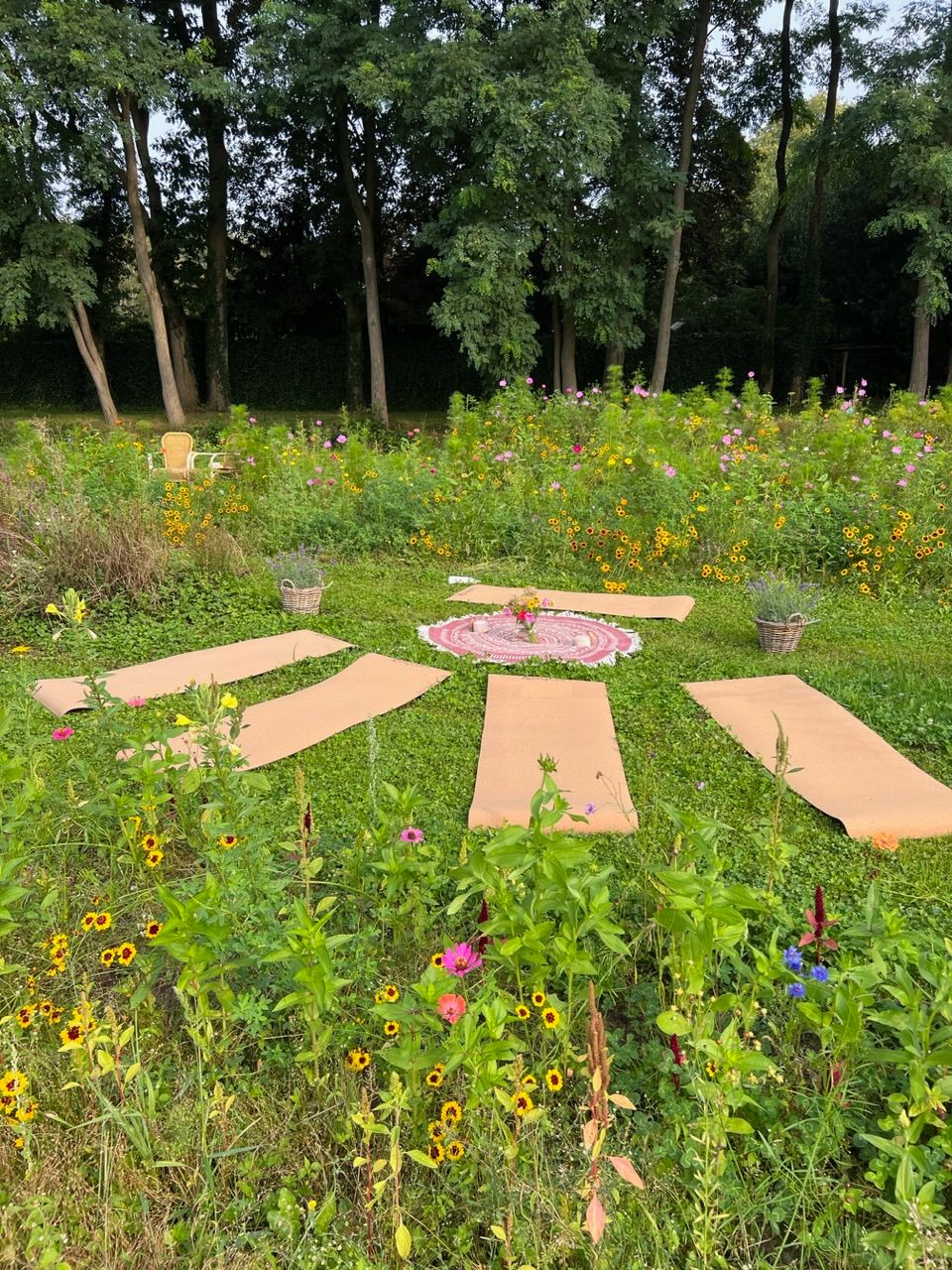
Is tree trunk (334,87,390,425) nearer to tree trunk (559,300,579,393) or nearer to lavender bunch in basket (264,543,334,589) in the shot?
tree trunk (559,300,579,393)

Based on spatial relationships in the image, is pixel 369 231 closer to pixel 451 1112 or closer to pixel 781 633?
pixel 781 633

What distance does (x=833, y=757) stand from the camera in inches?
122

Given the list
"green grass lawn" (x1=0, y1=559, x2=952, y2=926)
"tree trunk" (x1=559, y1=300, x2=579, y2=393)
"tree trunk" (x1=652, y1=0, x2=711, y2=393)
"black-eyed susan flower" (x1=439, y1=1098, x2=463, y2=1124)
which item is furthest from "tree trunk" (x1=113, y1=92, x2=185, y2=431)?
"black-eyed susan flower" (x1=439, y1=1098, x2=463, y2=1124)

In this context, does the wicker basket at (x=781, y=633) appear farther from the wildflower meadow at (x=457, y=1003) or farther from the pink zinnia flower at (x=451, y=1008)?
the pink zinnia flower at (x=451, y=1008)

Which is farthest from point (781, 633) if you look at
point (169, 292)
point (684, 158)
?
point (169, 292)

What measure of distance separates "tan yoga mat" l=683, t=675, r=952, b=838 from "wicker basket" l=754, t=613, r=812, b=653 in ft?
1.17

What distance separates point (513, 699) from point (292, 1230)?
2512mm

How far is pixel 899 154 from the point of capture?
14227mm

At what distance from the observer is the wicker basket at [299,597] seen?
483 centimetres

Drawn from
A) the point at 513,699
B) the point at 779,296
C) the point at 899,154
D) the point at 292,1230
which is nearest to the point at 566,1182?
the point at 292,1230

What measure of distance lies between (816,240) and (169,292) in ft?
47.0

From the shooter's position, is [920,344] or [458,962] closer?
[458,962]

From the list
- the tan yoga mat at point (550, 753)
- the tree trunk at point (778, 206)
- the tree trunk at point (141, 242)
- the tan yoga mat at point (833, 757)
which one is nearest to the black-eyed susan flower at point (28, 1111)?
the tan yoga mat at point (550, 753)

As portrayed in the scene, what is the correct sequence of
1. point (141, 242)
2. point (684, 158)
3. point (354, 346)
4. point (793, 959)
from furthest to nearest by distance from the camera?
point (354, 346), point (684, 158), point (141, 242), point (793, 959)
